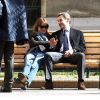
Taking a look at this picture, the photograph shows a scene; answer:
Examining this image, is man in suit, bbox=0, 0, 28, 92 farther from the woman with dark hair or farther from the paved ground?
the woman with dark hair

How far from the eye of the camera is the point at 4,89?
334 inches

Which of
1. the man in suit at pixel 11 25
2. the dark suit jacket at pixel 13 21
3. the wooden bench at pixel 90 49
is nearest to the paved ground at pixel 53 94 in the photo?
the man in suit at pixel 11 25

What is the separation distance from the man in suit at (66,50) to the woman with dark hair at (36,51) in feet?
0.47

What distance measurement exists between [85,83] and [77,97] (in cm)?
159

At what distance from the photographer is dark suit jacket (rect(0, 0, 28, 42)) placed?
814 cm

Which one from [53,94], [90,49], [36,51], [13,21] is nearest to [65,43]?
[36,51]

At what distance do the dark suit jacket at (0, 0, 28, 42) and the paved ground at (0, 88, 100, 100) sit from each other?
0.76 m

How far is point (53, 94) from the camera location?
836cm

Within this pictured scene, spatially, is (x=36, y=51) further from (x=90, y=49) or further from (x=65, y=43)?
(x=90, y=49)

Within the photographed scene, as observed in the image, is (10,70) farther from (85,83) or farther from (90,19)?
(90,19)

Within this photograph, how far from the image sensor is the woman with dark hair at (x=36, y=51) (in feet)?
30.1

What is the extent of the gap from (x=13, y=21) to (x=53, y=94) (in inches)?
44.8

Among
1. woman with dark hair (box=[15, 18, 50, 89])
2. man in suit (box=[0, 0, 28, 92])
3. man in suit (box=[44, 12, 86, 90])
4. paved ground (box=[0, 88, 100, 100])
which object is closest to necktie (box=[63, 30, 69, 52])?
man in suit (box=[44, 12, 86, 90])

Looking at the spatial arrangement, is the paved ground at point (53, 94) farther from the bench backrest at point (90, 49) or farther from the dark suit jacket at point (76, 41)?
the bench backrest at point (90, 49)
